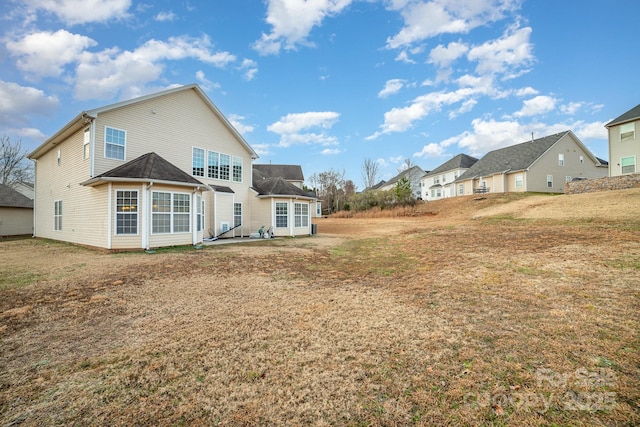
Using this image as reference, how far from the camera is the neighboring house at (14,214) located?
73.1ft

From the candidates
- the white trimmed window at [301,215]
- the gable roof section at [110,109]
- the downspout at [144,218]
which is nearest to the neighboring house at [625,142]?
the white trimmed window at [301,215]

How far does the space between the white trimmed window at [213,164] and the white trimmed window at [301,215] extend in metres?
5.78

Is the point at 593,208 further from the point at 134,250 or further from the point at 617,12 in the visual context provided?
the point at 134,250

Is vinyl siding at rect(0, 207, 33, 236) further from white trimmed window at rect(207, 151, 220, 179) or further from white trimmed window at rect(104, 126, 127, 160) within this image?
white trimmed window at rect(207, 151, 220, 179)

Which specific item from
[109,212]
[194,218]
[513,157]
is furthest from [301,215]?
[513,157]

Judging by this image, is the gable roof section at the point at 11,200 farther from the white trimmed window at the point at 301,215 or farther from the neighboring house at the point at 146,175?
the white trimmed window at the point at 301,215

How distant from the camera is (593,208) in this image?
620 inches

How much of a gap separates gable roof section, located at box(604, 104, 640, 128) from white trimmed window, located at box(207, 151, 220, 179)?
101ft

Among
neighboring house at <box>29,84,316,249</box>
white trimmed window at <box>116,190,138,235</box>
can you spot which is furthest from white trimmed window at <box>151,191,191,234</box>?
white trimmed window at <box>116,190,138,235</box>

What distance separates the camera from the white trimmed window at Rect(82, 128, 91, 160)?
515 inches

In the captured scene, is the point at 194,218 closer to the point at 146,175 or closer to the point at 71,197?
the point at 146,175

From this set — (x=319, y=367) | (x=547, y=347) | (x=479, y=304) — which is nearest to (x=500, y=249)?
(x=479, y=304)

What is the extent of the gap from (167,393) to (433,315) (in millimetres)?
3857

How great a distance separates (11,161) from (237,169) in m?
39.4
